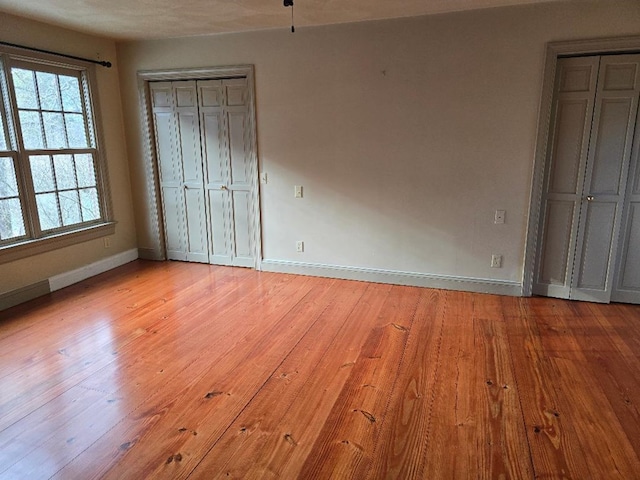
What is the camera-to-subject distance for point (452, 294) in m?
3.92

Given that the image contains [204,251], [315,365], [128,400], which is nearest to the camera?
[128,400]

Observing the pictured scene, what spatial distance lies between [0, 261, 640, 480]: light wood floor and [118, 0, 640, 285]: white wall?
24.3 inches

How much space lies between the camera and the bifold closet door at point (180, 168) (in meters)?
4.61

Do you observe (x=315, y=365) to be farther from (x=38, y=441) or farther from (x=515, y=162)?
(x=515, y=162)

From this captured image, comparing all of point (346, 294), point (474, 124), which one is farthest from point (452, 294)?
point (474, 124)

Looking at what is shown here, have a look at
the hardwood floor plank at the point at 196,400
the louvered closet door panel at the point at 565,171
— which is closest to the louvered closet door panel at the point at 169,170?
the hardwood floor plank at the point at 196,400

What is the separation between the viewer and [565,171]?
355 cm

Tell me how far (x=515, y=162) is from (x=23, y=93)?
Answer: 4411 millimetres

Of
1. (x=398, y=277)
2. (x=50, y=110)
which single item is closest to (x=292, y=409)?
(x=398, y=277)

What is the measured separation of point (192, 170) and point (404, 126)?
2431 millimetres

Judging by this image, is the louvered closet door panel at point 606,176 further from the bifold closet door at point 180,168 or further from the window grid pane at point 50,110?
A: the window grid pane at point 50,110

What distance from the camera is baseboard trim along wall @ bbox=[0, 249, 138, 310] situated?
370 centimetres

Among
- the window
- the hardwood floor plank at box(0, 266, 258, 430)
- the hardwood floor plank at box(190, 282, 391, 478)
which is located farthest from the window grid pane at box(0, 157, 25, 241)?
the hardwood floor plank at box(190, 282, 391, 478)

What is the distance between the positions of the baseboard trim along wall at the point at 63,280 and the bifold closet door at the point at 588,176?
14.7ft
